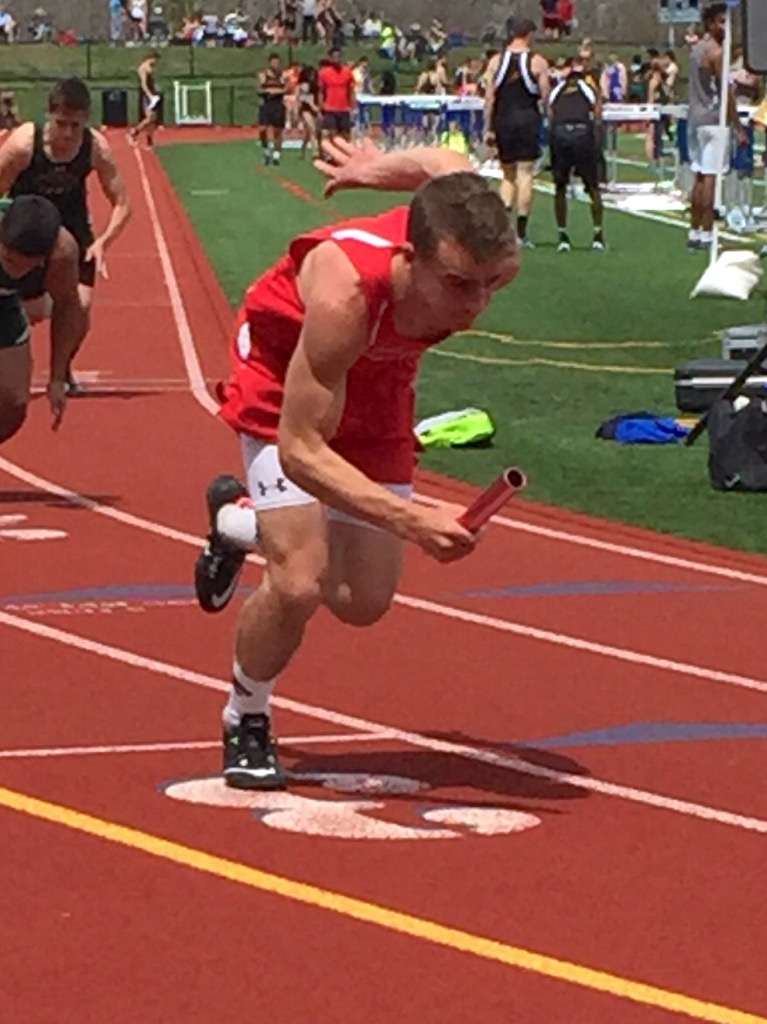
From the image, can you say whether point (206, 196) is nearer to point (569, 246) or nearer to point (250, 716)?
point (569, 246)

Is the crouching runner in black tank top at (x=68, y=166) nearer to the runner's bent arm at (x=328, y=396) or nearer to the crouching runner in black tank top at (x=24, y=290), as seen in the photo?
the crouching runner in black tank top at (x=24, y=290)

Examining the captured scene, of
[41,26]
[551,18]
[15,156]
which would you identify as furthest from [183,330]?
[41,26]

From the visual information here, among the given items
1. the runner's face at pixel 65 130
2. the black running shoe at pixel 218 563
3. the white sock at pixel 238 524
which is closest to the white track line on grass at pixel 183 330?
the runner's face at pixel 65 130

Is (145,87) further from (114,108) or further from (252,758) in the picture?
(252,758)

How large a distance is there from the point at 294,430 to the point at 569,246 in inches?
830

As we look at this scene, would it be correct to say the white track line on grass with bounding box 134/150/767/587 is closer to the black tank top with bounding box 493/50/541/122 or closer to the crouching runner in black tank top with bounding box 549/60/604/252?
the black tank top with bounding box 493/50/541/122

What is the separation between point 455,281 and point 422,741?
188 centimetres

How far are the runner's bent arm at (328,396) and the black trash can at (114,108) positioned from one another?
60.8 m

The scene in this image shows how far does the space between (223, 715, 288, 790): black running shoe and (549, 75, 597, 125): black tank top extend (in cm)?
2087

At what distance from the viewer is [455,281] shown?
267 inches

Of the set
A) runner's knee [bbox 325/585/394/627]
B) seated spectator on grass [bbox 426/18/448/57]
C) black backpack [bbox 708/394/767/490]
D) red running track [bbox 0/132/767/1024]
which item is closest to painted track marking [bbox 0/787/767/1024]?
red running track [bbox 0/132/767/1024]

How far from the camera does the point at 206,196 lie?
39.4m

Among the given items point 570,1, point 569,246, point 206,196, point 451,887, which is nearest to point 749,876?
point 451,887

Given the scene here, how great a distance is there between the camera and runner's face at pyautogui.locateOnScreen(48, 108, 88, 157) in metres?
14.8
